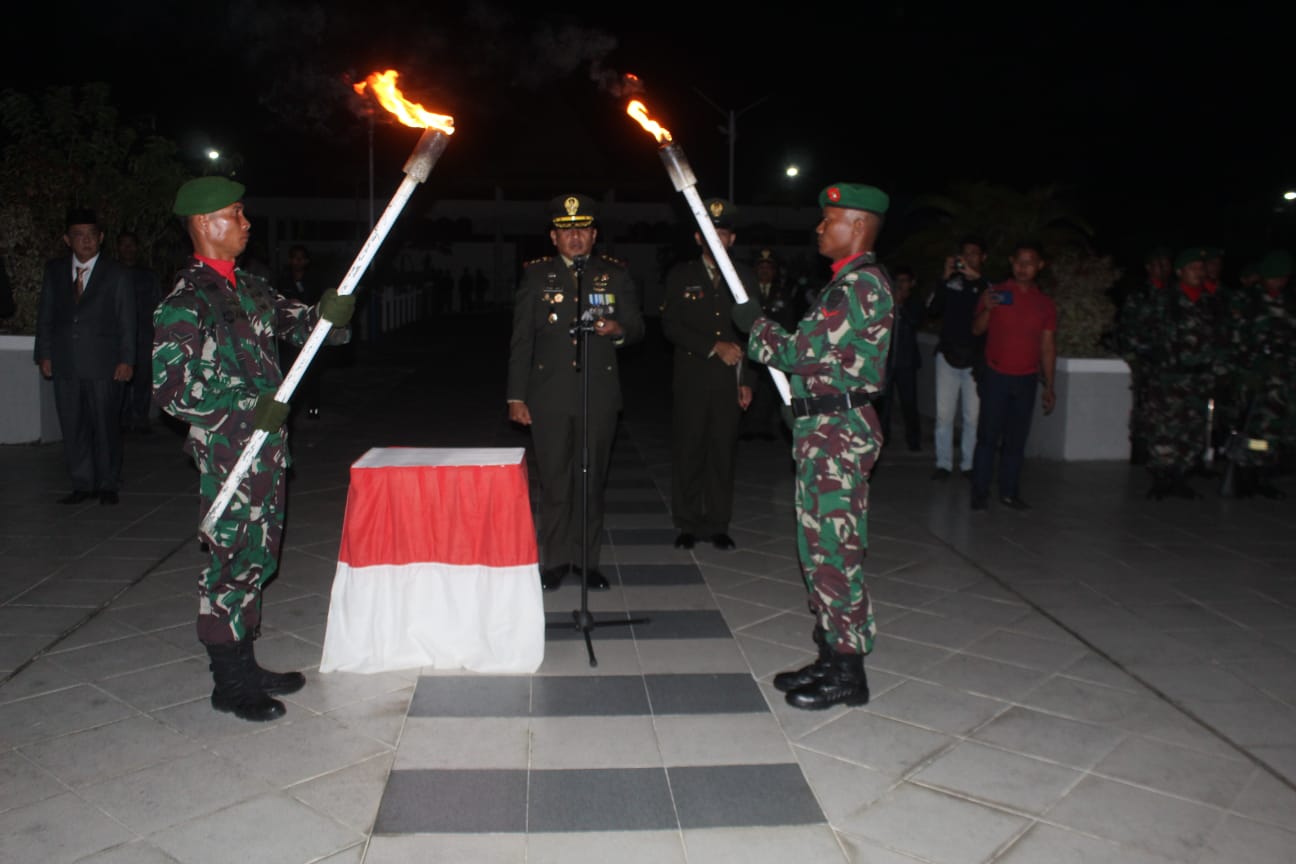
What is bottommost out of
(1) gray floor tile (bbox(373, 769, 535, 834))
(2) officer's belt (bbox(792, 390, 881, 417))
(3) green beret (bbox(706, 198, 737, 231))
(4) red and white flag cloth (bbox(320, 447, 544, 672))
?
Result: (1) gray floor tile (bbox(373, 769, 535, 834))

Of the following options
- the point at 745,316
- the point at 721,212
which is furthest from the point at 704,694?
the point at 721,212

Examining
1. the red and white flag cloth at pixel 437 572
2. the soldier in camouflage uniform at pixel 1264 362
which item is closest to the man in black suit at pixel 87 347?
the red and white flag cloth at pixel 437 572

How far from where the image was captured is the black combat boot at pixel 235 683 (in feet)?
14.6

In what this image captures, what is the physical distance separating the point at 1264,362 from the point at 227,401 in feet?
27.0

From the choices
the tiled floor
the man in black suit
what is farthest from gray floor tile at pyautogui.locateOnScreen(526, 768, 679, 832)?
the man in black suit

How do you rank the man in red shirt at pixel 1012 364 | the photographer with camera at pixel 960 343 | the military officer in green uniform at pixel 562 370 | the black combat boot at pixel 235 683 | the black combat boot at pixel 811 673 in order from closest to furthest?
the black combat boot at pixel 235 683 < the black combat boot at pixel 811 673 < the military officer in green uniform at pixel 562 370 < the man in red shirt at pixel 1012 364 < the photographer with camera at pixel 960 343

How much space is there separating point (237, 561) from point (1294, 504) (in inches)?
328

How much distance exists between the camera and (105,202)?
38.9 feet

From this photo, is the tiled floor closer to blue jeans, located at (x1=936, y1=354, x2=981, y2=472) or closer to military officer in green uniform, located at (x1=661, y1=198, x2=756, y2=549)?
military officer in green uniform, located at (x1=661, y1=198, x2=756, y2=549)

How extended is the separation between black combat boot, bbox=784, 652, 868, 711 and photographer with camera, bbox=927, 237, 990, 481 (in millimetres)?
4676

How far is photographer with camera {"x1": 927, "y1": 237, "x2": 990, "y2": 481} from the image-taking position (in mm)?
9016

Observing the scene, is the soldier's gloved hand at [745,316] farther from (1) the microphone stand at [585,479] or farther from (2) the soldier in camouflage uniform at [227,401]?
(2) the soldier in camouflage uniform at [227,401]

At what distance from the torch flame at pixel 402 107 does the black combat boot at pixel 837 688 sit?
279 cm

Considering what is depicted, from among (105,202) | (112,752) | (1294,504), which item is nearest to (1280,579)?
(1294,504)
